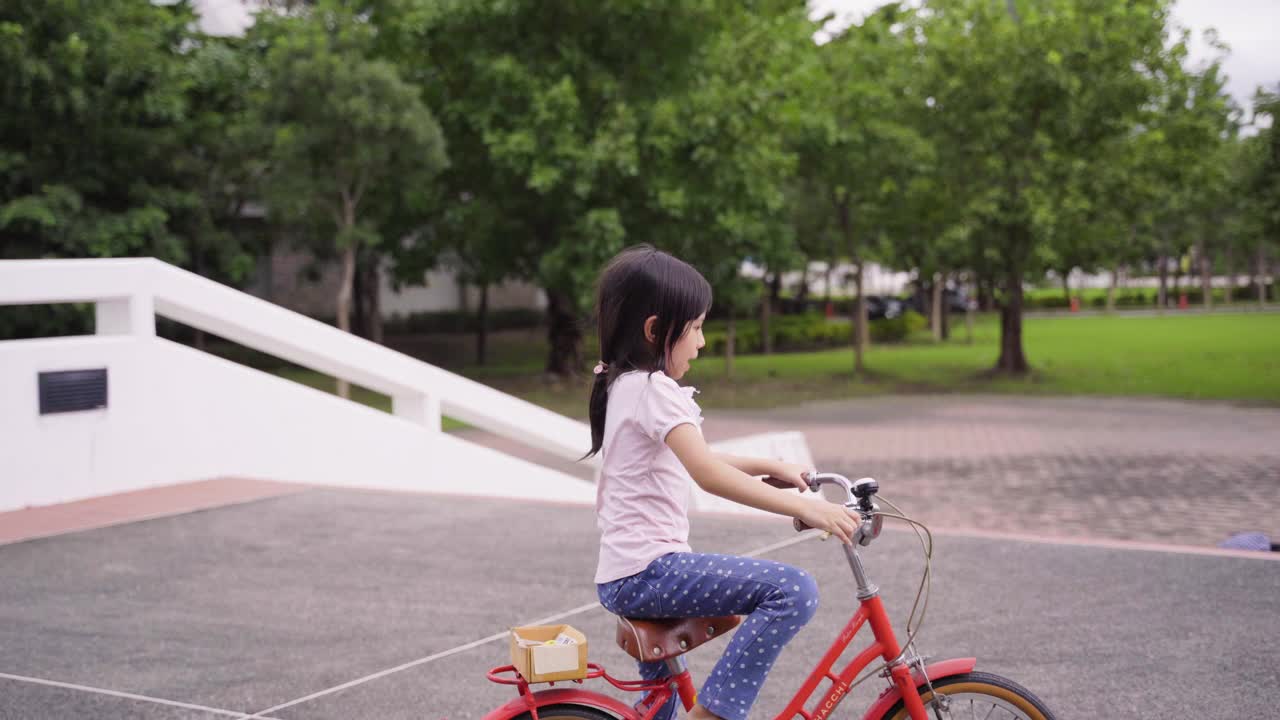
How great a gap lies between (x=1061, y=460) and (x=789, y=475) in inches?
486

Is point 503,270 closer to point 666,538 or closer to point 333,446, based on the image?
point 333,446

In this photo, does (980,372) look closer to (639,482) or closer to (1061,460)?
(1061,460)

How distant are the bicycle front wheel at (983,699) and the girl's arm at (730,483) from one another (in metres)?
0.54

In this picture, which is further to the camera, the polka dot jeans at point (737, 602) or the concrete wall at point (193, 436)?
the concrete wall at point (193, 436)

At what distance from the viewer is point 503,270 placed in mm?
26703

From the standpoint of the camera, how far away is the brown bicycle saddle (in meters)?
3.00

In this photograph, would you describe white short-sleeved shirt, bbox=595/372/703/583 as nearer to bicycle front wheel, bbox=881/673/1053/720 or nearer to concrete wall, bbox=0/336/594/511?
bicycle front wheel, bbox=881/673/1053/720

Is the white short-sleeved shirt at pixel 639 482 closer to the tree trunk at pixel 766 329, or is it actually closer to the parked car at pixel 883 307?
the tree trunk at pixel 766 329

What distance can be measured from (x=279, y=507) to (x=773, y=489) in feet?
21.9

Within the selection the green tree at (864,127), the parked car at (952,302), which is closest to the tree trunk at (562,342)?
the green tree at (864,127)

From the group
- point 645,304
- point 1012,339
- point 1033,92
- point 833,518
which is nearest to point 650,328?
point 645,304

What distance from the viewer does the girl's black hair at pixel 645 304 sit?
119 inches

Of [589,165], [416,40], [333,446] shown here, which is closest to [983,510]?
[333,446]

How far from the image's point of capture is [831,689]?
3.09m
